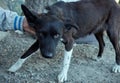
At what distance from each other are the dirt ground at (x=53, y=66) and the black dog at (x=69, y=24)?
0.14 meters

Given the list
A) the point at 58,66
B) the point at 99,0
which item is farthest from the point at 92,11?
the point at 58,66

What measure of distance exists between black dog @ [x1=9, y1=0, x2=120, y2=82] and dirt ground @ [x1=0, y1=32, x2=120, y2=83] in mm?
142

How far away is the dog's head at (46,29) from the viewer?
411 cm

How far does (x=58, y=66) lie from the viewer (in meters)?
5.16

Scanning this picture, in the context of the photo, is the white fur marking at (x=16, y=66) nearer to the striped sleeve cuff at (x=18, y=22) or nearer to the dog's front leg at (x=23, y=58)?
the dog's front leg at (x=23, y=58)

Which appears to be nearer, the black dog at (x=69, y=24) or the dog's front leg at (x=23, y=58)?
the black dog at (x=69, y=24)

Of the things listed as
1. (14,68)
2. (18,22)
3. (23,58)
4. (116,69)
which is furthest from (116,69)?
(18,22)

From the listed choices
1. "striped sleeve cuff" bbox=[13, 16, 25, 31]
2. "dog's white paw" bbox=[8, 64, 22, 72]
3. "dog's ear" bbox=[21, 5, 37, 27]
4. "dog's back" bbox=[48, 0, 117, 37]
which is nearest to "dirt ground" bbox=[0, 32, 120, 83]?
"dog's white paw" bbox=[8, 64, 22, 72]

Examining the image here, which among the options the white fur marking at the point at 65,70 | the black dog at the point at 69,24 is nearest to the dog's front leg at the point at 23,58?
the black dog at the point at 69,24

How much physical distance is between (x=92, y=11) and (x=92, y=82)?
3.38 feet

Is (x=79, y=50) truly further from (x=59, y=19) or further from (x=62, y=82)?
(x=59, y=19)

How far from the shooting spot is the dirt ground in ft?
15.7

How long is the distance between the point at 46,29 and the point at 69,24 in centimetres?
39

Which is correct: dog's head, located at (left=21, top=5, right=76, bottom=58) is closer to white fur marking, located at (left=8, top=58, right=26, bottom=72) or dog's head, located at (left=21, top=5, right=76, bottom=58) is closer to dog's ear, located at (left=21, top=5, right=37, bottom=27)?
dog's ear, located at (left=21, top=5, right=37, bottom=27)
